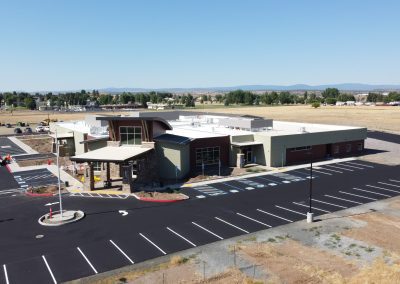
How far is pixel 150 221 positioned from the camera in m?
32.8

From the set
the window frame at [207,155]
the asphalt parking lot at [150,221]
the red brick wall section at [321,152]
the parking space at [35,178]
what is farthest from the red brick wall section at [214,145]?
the parking space at [35,178]

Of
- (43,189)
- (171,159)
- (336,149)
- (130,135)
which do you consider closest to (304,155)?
(336,149)

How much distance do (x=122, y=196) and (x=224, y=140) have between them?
19.7m

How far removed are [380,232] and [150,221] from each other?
64.2ft

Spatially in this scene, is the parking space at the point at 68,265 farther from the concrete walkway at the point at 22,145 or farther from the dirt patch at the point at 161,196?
the concrete walkway at the point at 22,145

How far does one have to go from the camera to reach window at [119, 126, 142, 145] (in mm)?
47906

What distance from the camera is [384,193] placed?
4053 cm

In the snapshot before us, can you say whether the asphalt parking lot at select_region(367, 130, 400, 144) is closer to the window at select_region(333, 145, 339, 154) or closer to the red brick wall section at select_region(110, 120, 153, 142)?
the window at select_region(333, 145, 339, 154)

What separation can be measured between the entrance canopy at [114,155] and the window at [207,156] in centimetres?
885

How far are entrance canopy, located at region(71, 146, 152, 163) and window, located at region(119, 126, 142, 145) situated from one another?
3.08ft

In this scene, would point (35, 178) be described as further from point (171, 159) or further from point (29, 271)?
point (29, 271)

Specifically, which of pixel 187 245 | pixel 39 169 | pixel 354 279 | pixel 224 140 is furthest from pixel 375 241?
pixel 39 169

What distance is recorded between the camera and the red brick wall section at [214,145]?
2028 inches

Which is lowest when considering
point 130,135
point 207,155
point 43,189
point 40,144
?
point 43,189
